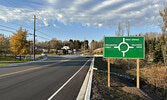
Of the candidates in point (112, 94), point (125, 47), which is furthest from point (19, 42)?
point (112, 94)

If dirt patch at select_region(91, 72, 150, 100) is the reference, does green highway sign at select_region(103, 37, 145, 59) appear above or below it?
above

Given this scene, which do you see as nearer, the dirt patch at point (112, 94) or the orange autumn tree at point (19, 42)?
the dirt patch at point (112, 94)

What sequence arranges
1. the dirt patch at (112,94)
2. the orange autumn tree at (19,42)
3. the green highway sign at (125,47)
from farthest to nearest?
the orange autumn tree at (19,42)
the green highway sign at (125,47)
the dirt patch at (112,94)

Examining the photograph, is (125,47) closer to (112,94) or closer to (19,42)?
(112,94)

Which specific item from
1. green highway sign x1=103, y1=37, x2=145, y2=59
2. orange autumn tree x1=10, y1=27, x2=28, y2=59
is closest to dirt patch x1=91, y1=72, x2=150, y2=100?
green highway sign x1=103, y1=37, x2=145, y2=59

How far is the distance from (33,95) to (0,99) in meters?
1.28

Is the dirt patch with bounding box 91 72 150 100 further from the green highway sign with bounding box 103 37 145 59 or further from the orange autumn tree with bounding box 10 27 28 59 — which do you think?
the orange autumn tree with bounding box 10 27 28 59

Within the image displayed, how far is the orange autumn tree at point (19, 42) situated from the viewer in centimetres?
2455

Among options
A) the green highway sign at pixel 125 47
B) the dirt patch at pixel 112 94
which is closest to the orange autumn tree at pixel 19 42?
the green highway sign at pixel 125 47

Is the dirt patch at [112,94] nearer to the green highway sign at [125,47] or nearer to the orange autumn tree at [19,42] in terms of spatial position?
the green highway sign at [125,47]

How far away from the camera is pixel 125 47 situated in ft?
21.3

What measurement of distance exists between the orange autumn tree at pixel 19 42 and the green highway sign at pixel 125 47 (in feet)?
77.7

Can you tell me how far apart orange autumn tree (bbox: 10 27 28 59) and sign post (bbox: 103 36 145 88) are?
23693 millimetres

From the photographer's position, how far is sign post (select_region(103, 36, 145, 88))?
639cm
